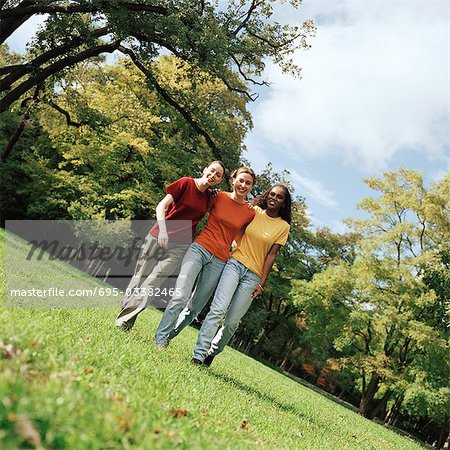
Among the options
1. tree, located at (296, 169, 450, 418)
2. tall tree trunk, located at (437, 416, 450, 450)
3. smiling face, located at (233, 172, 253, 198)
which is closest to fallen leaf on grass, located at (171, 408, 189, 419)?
smiling face, located at (233, 172, 253, 198)

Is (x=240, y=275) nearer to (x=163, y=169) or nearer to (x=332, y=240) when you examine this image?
(x=163, y=169)

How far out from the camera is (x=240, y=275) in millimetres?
5543

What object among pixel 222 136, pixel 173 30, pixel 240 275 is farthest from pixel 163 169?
pixel 240 275

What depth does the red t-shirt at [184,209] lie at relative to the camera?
5.41 metres

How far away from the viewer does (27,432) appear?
1.56m

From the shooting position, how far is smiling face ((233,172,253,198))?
5.51 metres

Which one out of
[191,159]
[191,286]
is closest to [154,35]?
[191,159]

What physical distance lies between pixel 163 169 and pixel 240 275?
1501 centimetres

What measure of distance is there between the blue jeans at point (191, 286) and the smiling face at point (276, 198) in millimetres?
985

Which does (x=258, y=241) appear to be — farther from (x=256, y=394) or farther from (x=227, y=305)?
(x=256, y=394)

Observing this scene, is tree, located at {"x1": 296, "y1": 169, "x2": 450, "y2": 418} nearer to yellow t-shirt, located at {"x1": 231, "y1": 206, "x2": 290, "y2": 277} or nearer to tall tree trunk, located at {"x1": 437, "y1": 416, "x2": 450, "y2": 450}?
tall tree trunk, located at {"x1": 437, "y1": 416, "x2": 450, "y2": 450}

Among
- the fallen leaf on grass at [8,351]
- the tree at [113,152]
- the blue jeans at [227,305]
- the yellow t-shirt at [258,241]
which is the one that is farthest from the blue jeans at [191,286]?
the tree at [113,152]

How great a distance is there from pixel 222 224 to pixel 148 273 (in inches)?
44.9

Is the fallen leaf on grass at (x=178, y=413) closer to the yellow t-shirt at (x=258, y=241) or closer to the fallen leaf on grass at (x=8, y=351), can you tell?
the fallen leaf on grass at (x=8, y=351)
